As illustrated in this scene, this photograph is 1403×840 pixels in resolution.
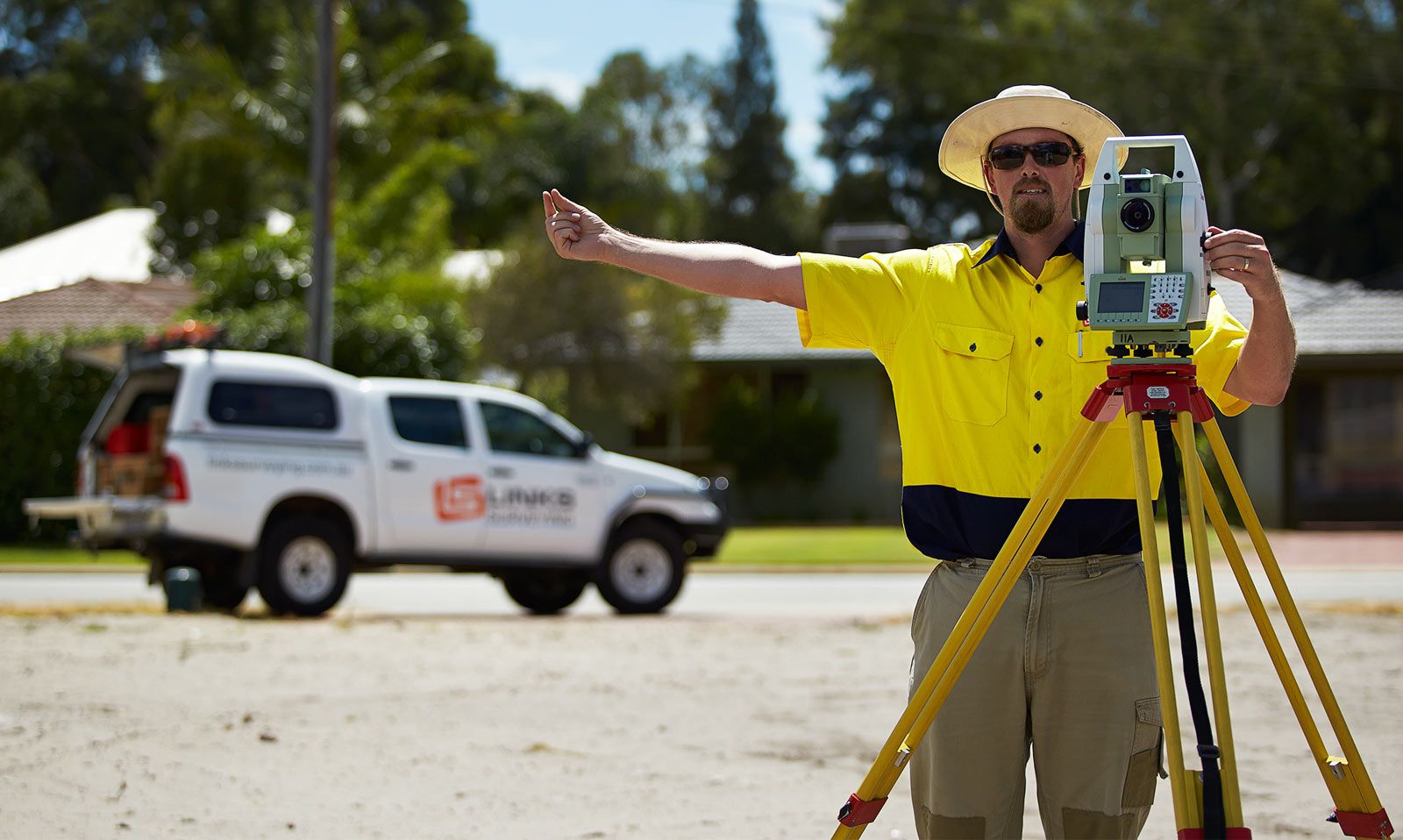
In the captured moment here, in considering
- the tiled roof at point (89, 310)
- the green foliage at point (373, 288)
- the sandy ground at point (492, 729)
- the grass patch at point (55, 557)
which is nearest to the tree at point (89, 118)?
the tiled roof at point (89, 310)

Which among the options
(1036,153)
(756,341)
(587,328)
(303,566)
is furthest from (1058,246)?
(756,341)

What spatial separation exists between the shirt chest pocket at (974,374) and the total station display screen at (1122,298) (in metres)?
0.46

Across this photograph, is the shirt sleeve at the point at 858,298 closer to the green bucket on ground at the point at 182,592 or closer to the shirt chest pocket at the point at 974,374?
the shirt chest pocket at the point at 974,374

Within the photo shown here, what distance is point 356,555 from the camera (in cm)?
1273

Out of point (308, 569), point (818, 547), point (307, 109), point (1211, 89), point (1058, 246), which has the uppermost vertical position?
point (1211, 89)

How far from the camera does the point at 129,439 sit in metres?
12.9

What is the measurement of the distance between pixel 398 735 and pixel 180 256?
31373mm

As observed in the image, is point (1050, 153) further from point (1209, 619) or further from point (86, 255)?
point (86, 255)

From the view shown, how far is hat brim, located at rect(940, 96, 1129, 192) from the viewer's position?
364cm

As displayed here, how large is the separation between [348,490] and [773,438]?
1579 cm

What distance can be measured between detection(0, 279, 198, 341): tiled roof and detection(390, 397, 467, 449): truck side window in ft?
39.6

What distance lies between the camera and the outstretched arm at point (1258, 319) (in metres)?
3.11

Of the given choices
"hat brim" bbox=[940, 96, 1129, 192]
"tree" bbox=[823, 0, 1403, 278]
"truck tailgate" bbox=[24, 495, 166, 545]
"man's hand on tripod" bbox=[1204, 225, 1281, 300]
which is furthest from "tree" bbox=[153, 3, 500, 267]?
"man's hand on tripod" bbox=[1204, 225, 1281, 300]

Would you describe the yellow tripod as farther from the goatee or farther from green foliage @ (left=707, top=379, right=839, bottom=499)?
green foliage @ (left=707, top=379, right=839, bottom=499)
